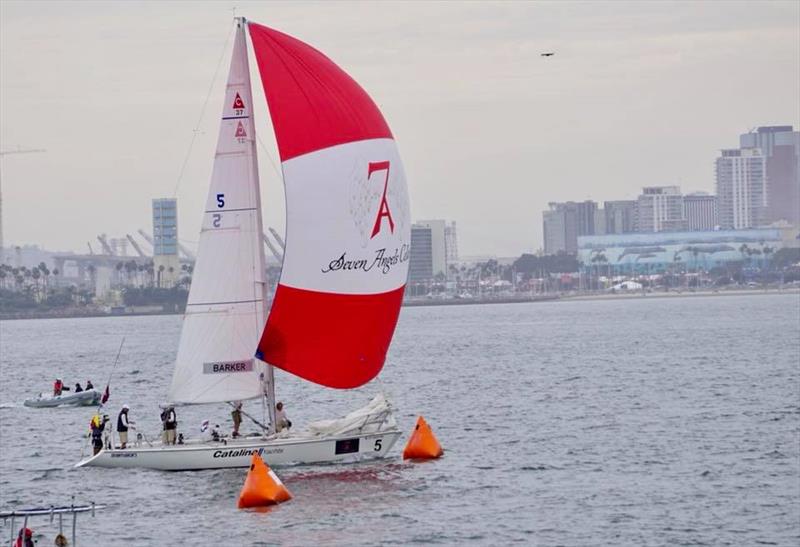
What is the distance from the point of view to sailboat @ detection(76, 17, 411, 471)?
3566cm

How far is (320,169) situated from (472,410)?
23087 millimetres

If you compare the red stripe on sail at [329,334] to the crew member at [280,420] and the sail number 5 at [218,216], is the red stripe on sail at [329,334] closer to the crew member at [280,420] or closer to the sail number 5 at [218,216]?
the crew member at [280,420]

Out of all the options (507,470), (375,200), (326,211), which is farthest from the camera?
(507,470)

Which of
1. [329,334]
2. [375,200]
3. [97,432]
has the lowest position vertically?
[97,432]

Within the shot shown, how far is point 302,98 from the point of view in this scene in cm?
3566

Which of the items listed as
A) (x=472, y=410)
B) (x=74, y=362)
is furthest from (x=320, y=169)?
(x=74, y=362)

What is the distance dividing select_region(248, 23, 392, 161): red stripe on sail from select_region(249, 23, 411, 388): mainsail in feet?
0.07

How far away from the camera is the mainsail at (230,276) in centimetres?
3662

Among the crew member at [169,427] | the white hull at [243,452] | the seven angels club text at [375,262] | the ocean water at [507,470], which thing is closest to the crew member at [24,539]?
the ocean water at [507,470]

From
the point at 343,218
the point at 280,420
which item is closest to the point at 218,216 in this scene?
the point at 343,218

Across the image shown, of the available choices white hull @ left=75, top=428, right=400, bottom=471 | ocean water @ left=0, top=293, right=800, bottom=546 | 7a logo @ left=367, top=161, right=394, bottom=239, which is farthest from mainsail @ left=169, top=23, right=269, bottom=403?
7a logo @ left=367, top=161, right=394, bottom=239

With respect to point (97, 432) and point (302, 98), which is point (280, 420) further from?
point (302, 98)

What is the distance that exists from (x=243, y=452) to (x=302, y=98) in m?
8.02

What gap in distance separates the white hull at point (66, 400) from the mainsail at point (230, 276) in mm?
27327
